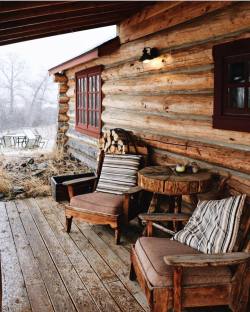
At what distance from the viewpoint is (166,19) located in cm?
494

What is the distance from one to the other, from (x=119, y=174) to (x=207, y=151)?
1.49 m

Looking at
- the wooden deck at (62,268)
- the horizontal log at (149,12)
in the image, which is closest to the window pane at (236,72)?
the horizontal log at (149,12)

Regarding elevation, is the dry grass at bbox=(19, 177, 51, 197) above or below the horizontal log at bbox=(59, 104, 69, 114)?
below

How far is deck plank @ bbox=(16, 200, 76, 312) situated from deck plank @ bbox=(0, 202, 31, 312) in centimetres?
23

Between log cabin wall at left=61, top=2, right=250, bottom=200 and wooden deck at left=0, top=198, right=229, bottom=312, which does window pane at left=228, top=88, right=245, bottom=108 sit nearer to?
log cabin wall at left=61, top=2, right=250, bottom=200

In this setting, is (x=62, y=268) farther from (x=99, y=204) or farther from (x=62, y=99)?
(x=62, y=99)

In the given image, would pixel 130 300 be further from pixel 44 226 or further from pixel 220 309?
pixel 44 226

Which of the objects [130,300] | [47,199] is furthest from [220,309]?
[47,199]

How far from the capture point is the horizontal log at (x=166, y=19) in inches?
162

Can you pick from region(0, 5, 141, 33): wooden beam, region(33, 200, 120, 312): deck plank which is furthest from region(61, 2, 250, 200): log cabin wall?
region(33, 200, 120, 312): deck plank

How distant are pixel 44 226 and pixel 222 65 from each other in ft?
10.7

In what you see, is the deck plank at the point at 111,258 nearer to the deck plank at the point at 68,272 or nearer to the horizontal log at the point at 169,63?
the deck plank at the point at 68,272

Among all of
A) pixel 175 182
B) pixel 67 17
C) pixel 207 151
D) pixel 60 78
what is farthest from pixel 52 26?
pixel 60 78

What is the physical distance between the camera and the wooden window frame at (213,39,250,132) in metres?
3.69
